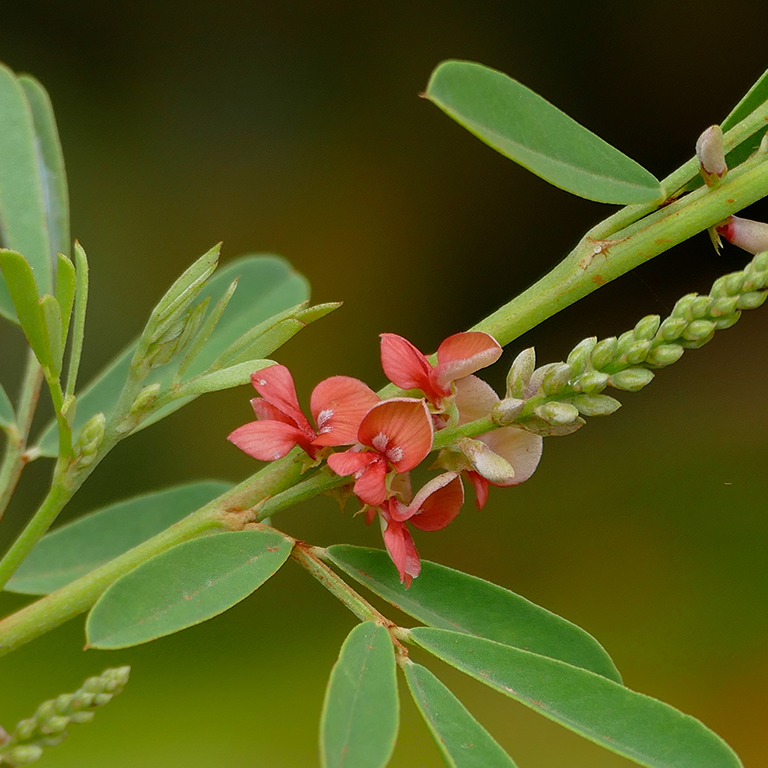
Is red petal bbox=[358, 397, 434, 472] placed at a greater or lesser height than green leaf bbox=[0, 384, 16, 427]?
lesser

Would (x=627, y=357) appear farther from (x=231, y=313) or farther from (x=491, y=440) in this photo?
(x=231, y=313)

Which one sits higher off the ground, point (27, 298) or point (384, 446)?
point (27, 298)

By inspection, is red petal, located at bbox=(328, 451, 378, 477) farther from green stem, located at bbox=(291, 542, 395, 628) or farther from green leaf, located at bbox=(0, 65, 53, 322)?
green leaf, located at bbox=(0, 65, 53, 322)

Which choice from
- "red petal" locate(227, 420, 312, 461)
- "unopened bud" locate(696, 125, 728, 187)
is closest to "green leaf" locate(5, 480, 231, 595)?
"red petal" locate(227, 420, 312, 461)

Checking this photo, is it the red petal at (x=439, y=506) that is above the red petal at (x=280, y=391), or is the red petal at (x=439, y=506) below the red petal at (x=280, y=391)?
below

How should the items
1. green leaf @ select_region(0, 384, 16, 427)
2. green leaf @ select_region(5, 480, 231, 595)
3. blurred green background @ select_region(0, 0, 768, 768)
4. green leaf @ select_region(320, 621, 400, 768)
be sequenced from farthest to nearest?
blurred green background @ select_region(0, 0, 768, 768)
green leaf @ select_region(5, 480, 231, 595)
green leaf @ select_region(0, 384, 16, 427)
green leaf @ select_region(320, 621, 400, 768)

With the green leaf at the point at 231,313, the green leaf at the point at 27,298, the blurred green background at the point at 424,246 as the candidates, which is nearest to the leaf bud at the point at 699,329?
the green leaf at the point at 27,298

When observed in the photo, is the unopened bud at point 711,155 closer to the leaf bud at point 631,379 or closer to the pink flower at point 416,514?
the leaf bud at point 631,379

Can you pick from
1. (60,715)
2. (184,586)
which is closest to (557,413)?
(184,586)
